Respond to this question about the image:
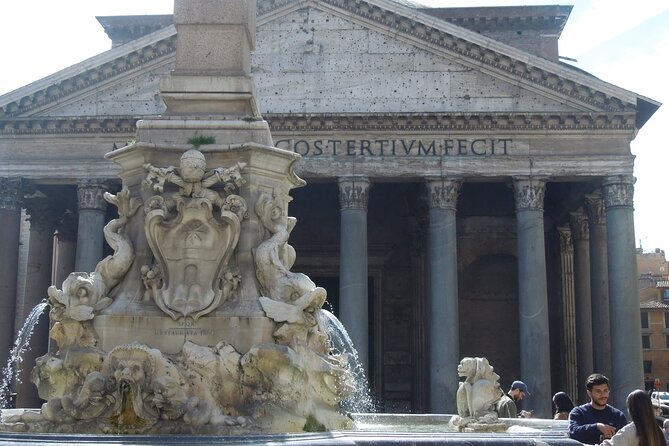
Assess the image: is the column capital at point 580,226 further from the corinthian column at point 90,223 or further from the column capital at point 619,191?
the corinthian column at point 90,223

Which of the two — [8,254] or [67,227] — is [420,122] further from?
[67,227]

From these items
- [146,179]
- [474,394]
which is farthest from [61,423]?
[474,394]

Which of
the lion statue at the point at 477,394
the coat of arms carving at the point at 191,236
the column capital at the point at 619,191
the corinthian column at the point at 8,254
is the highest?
the column capital at the point at 619,191

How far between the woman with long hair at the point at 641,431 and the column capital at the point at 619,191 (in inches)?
831

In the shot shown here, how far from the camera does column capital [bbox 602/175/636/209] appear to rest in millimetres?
24484

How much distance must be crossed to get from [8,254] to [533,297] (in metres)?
14.1

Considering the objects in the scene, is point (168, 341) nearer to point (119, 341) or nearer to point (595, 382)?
point (119, 341)

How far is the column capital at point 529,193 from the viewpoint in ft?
81.1

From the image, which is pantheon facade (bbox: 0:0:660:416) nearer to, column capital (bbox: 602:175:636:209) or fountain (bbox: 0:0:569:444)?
column capital (bbox: 602:175:636:209)

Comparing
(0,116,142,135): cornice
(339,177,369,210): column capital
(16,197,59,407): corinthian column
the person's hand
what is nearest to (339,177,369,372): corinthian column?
(339,177,369,210): column capital

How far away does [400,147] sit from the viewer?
83.0 ft

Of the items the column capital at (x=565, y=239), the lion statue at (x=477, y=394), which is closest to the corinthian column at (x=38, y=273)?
the column capital at (x=565, y=239)

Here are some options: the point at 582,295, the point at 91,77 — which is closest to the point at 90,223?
the point at 91,77

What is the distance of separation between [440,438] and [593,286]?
74.5 ft
